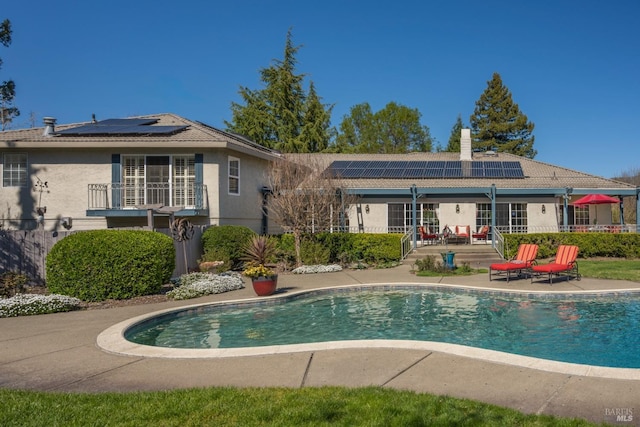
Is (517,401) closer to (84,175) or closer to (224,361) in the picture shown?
(224,361)

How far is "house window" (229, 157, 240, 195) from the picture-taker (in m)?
20.1

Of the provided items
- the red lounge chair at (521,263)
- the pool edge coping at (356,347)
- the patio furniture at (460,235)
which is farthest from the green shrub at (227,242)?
the patio furniture at (460,235)

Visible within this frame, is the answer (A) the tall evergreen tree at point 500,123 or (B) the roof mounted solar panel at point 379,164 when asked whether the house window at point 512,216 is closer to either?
(B) the roof mounted solar panel at point 379,164

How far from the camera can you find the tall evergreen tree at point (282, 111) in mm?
43500

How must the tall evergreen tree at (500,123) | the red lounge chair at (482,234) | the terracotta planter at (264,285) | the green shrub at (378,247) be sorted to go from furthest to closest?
the tall evergreen tree at (500,123), the red lounge chair at (482,234), the green shrub at (378,247), the terracotta planter at (264,285)

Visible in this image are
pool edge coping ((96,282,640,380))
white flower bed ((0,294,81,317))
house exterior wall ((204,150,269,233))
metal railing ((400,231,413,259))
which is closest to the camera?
pool edge coping ((96,282,640,380))

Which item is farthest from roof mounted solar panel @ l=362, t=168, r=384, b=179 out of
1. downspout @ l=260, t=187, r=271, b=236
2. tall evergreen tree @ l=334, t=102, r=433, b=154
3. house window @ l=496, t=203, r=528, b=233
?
tall evergreen tree @ l=334, t=102, r=433, b=154

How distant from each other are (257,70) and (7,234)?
34.5 m

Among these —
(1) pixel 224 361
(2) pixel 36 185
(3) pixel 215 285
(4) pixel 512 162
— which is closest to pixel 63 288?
(3) pixel 215 285

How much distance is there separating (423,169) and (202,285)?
17.3 m

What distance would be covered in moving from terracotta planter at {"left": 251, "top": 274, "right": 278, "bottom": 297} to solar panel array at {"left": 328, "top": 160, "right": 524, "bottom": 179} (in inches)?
517

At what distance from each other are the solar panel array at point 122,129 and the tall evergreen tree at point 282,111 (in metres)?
22.1

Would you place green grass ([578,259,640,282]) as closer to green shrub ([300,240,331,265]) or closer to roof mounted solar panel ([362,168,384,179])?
green shrub ([300,240,331,265])

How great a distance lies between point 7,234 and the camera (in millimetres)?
13680
